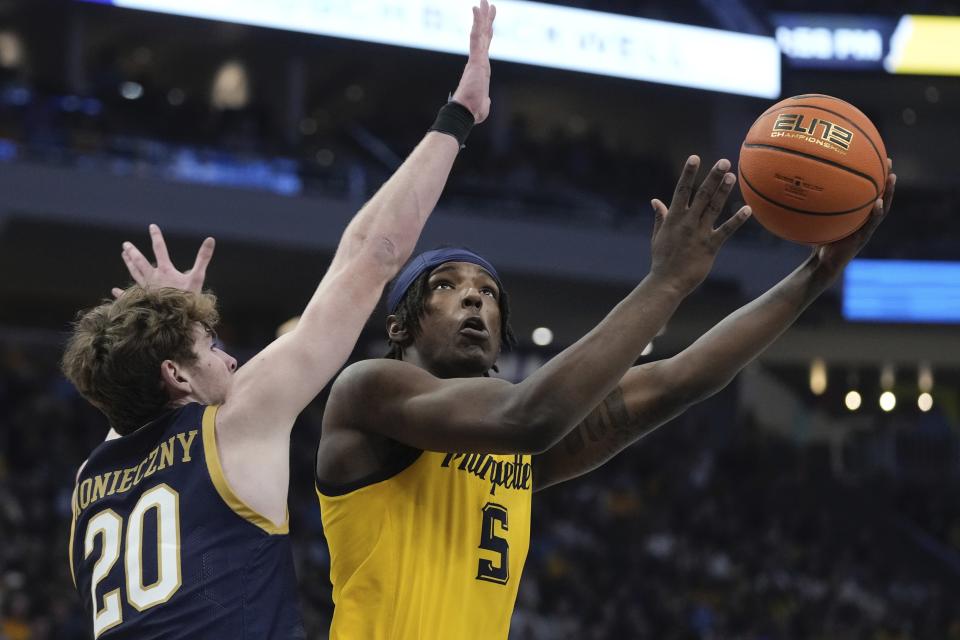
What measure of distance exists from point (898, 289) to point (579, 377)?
19.6m

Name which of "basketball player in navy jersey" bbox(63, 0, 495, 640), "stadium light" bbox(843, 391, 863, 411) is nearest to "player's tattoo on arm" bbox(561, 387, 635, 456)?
"basketball player in navy jersey" bbox(63, 0, 495, 640)

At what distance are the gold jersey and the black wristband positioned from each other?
971 millimetres

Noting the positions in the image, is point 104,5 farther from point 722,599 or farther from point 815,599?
point 815,599

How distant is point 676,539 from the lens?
1883 cm

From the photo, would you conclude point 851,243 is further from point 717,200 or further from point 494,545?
point 494,545

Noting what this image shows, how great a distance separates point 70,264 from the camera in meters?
18.6

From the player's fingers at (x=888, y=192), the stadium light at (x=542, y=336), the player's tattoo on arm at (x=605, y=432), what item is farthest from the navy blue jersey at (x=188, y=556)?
Result: the stadium light at (x=542, y=336)

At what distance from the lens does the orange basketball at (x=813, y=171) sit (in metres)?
3.79

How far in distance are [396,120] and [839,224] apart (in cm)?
1955

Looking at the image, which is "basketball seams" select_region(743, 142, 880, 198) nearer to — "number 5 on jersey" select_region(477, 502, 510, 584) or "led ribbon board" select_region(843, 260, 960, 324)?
"number 5 on jersey" select_region(477, 502, 510, 584)

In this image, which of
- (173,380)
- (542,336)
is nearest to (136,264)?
(173,380)

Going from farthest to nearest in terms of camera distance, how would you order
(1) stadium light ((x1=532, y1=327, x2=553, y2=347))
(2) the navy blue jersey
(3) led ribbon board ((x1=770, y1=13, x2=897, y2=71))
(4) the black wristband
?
1. (3) led ribbon board ((x1=770, y1=13, x2=897, y2=71))
2. (1) stadium light ((x1=532, y1=327, x2=553, y2=347))
3. (4) the black wristband
4. (2) the navy blue jersey

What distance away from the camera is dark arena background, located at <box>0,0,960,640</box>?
16.3 metres

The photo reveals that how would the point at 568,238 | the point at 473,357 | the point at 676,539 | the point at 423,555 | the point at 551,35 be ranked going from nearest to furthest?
the point at 423,555
the point at 473,357
the point at 676,539
the point at 568,238
the point at 551,35
